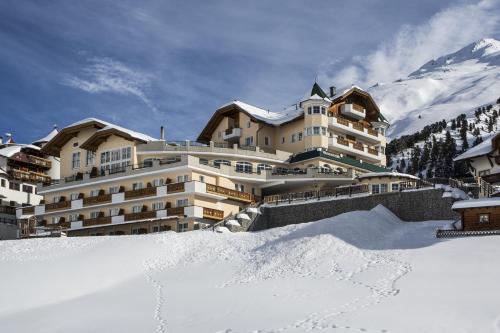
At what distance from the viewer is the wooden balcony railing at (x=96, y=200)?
2322 inches

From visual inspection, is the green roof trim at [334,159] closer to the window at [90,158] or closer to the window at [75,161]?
the window at [90,158]

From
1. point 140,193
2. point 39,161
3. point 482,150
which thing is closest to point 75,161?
point 140,193

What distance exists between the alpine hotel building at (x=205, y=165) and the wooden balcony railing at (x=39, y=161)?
936 centimetres

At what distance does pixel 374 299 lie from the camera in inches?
1082

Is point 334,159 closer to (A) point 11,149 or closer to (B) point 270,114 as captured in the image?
(B) point 270,114

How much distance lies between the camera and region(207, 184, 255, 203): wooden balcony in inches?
2146

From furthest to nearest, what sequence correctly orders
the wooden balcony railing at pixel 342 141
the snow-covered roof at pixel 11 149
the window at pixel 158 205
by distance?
the snow-covered roof at pixel 11 149 → the wooden balcony railing at pixel 342 141 → the window at pixel 158 205

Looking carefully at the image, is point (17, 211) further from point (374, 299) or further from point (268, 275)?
point (374, 299)

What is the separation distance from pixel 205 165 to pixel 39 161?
3275 cm

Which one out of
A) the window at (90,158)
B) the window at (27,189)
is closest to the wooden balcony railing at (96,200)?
the window at (90,158)

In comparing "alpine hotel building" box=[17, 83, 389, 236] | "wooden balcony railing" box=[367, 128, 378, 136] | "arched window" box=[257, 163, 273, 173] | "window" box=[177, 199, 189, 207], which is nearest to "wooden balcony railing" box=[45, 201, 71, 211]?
"alpine hotel building" box=[17, 83, 389, 236]

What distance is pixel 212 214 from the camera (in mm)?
54469

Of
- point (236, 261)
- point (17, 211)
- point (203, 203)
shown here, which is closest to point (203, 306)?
point (236, 261)

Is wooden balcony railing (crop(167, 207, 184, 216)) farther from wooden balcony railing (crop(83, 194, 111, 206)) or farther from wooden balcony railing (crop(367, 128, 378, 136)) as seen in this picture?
wooden balcony railing (crop(367, 128, 378, 136))
